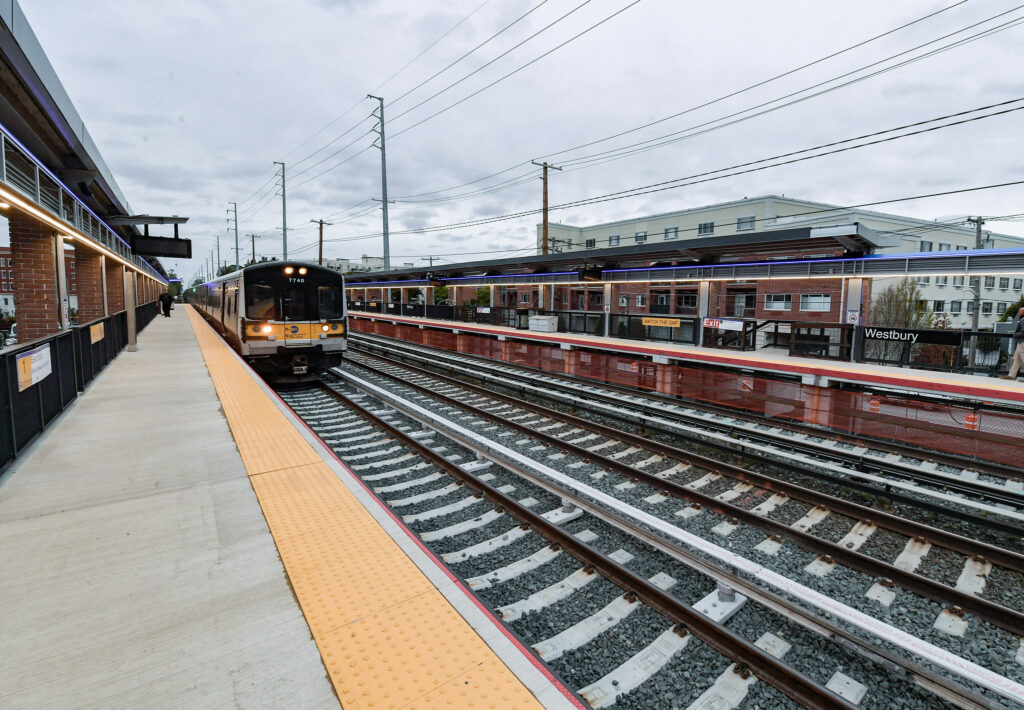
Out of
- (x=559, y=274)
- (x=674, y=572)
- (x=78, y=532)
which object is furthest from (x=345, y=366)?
(x=674, y=572)

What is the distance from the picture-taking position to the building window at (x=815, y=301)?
32719 millimetres

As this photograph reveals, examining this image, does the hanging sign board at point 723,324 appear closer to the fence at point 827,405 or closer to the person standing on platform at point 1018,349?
the fence at point 827,405

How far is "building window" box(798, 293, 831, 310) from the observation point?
32719 millimetres

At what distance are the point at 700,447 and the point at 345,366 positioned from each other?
12.2 metres

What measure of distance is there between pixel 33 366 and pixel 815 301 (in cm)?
3901

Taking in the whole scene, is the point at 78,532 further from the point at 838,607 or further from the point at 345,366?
the point at 345,366

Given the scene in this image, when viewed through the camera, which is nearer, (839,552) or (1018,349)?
(839,552)

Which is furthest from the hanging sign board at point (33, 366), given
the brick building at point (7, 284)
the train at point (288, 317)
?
the train at point (288, 317)

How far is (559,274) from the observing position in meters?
22.5

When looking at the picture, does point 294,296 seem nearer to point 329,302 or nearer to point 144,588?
point 329,302

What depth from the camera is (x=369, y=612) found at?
105 inches

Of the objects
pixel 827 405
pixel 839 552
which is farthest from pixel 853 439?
A: pixel 839 552

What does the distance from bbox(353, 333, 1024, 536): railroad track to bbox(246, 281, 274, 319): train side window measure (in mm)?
7032

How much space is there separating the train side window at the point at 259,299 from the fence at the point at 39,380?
297 cm
